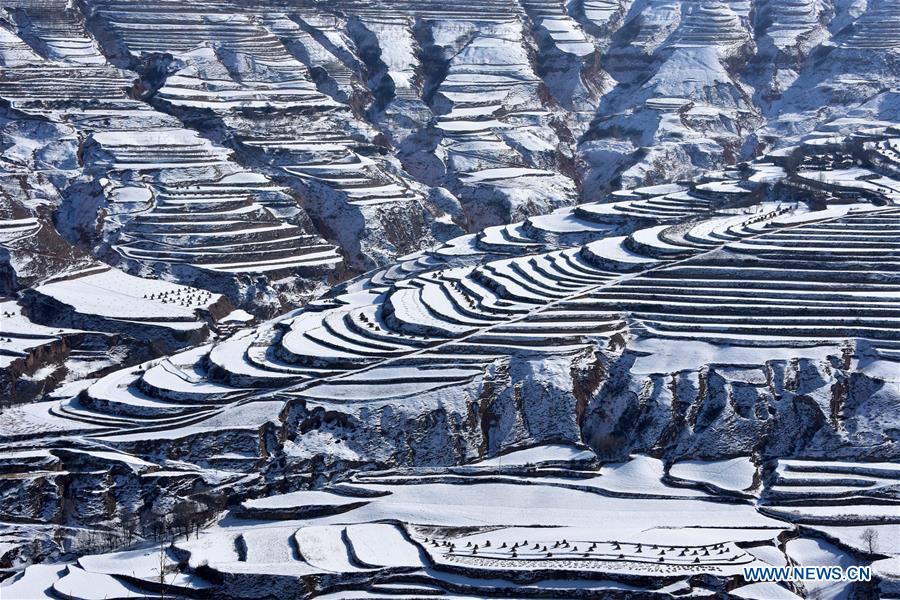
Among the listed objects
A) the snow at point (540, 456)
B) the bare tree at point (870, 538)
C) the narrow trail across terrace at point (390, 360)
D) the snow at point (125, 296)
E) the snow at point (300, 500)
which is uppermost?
the snow at point (125, 296)

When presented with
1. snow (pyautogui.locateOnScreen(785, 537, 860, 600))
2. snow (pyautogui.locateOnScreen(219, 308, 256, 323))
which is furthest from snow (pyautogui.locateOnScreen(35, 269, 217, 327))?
snow (pyautogui.locateOnScreen(785, 537, 860, 600))

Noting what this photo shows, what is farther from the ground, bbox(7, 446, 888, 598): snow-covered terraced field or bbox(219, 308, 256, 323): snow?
bbox(219, 308, 256, 323): snow

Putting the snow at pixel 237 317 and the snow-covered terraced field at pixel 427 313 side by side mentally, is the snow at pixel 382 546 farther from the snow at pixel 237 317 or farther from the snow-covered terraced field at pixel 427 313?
the snow at pixel 237 317

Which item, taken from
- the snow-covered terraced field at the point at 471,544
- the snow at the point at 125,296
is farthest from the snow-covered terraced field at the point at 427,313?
the snow at the point at 125,296

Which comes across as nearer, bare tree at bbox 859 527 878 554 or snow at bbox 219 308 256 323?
bare tree at bbox 859 527 878 554

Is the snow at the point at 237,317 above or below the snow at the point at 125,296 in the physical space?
below

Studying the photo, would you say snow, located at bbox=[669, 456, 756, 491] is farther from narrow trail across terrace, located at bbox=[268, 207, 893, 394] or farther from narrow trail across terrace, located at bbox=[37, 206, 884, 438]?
narrow trail across terrace, located at bbox=[268, 207, 893, 394]

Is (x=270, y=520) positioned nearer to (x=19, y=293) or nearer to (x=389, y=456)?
(x=389, y=456)

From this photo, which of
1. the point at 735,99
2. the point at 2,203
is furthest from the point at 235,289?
the point at 735,99
